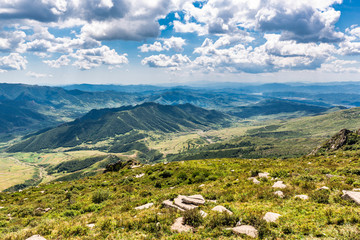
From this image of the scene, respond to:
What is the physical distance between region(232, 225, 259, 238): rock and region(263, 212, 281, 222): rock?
1.84 meters

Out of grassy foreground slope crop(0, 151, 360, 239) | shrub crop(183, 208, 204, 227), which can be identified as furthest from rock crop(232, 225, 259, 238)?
shrub crop(183, 208, 204, 227)

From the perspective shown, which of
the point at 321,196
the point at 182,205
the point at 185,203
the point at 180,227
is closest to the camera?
the point at 180,227

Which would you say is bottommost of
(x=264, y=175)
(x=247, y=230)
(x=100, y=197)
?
(x=100, y=197)

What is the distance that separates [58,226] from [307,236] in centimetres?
1984

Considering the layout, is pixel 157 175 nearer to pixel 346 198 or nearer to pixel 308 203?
pixel 308 203

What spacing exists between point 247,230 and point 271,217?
9.55 ft

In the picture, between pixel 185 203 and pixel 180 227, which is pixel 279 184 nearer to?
pixel 185 203

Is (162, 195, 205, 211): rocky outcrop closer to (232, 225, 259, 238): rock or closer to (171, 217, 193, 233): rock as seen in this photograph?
(171, 217, 193, 233): rock

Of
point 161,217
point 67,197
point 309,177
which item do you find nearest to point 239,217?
point 161,217

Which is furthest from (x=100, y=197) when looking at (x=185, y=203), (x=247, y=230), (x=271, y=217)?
(x=271, y=217)

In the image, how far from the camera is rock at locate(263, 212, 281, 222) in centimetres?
1314

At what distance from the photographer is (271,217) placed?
13.4 metres

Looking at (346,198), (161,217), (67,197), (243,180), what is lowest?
(67,197)

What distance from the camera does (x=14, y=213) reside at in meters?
24.2
